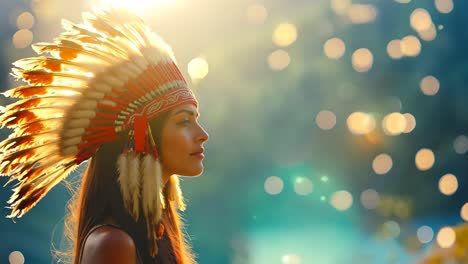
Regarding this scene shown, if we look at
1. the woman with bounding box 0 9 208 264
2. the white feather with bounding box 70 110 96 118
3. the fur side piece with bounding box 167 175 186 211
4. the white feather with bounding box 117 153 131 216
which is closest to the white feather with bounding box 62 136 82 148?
the woman with bounding box 0 9 208 264

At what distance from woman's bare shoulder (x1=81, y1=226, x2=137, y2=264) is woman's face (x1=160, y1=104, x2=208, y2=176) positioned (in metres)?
0.66

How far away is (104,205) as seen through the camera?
3.67 metres

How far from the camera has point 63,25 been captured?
4047mm

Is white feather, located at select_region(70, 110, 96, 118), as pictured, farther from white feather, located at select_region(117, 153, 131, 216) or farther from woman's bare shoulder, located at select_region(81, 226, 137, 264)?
woman's bare shoulder, located at select_region(81, 226, 137, 264)

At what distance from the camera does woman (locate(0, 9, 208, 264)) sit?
3.73 metres

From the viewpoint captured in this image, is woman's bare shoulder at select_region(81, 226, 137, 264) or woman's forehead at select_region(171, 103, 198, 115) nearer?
woman's bare shoulder at select_region(81, 226, 137, 264)

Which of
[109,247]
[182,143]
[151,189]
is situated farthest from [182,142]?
[109,247]

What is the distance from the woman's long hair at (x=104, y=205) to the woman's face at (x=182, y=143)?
0.16ft

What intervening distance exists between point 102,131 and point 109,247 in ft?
2.49

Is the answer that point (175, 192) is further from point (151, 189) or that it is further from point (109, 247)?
point (109, 247)

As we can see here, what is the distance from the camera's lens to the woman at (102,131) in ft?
12.2

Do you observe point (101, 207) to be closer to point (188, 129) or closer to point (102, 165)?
point (102, 165)

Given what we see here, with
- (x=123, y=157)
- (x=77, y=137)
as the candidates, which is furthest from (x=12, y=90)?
(x=123, y=157)

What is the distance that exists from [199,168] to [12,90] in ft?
3.83
